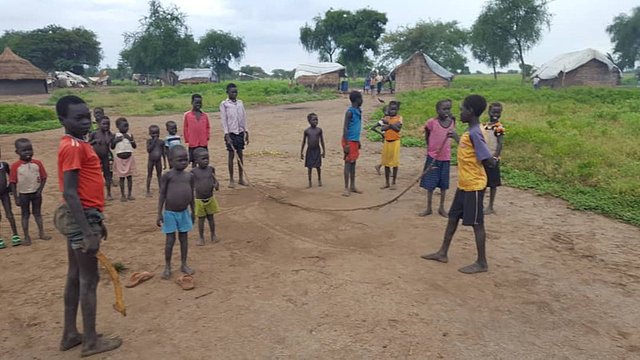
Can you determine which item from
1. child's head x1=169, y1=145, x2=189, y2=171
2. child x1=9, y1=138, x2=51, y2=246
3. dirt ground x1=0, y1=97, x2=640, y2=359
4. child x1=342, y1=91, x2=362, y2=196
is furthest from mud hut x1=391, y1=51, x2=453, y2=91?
child's head x1=169, y1=145, x2=189, y2=171

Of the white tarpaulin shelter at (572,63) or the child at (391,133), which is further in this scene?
the white tarpaulin shelter at (572,63)

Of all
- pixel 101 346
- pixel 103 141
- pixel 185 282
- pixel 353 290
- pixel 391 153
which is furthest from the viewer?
Answer: pixel 391 153

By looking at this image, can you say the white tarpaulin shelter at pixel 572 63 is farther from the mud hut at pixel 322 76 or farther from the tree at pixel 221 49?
the tree at pixel 221 49

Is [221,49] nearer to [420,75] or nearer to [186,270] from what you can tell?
[420,75]

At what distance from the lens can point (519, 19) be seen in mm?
41188

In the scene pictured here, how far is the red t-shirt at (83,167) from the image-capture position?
3093 millimetres

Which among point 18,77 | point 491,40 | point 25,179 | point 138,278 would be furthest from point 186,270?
point 491,40

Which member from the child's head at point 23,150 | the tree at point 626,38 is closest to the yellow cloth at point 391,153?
the child's head at point 23,150

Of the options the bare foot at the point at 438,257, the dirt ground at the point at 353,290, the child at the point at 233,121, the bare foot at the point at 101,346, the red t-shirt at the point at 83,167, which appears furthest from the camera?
the child at the point at 233,121

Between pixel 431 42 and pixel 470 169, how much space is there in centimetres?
4744

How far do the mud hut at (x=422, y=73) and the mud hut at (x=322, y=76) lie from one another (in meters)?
5.47

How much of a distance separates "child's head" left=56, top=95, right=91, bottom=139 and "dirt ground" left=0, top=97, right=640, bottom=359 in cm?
162

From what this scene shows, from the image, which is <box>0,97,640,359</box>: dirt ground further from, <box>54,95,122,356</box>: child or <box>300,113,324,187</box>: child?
<box>300,113,324,187</box>: child

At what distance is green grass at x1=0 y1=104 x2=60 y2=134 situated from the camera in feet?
53.8
